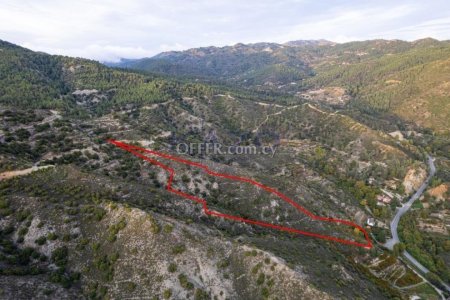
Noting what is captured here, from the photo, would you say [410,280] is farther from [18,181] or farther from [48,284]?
[18,181]

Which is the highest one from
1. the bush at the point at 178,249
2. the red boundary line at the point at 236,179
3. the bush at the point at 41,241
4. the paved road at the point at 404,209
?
the bush at the point at 41,241

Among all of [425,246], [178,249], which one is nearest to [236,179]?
[178,249]

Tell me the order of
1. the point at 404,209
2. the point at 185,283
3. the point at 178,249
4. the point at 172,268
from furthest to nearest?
the point at 404,209, the point at 178,249, the point at 172,268, the point at 185,283

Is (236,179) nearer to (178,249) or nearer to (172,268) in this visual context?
(178,249)

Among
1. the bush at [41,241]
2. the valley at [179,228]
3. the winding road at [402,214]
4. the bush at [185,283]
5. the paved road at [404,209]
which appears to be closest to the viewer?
the bush at [185,283]

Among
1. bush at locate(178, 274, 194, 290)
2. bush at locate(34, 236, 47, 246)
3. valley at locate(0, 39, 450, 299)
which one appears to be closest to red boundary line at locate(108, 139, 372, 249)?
valley at locate(0, 39, 450, 299)

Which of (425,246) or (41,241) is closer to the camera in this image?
(41,241)

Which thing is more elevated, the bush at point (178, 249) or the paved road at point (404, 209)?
the bush at point (178, 249)

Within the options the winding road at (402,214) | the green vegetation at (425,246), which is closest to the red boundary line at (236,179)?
the winding road at (402,214)

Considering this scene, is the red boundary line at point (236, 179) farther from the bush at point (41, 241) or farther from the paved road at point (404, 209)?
the bush at point (41, 241)

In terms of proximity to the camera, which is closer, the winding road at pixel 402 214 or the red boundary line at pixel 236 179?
the red boundary line at pixel 236 179

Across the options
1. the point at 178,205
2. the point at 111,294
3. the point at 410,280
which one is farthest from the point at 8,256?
the point at 410,280
